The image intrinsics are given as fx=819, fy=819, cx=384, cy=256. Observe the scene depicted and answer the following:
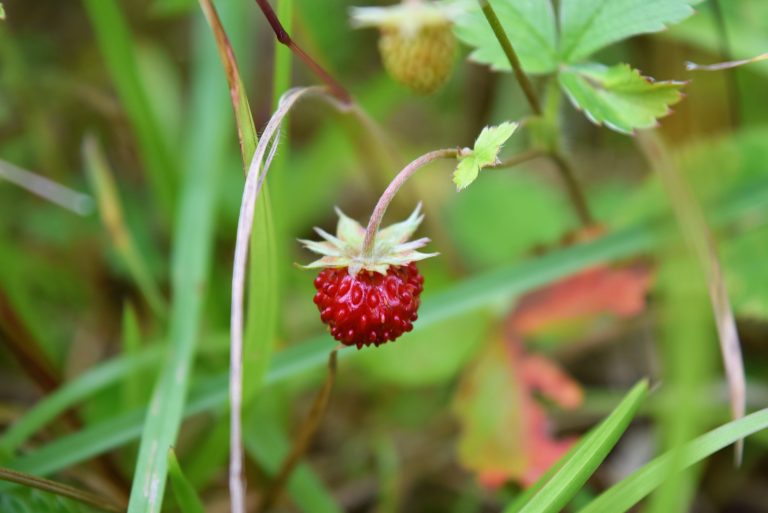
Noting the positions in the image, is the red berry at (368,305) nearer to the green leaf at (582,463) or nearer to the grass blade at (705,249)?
the green leaf at (582,463)

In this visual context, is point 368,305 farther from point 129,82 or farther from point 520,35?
point 129,82

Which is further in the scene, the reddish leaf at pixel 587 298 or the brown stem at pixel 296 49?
the reddish leaf at pixel 587 298

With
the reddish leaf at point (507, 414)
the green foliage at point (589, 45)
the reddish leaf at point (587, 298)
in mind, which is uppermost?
the green foliage at point (589, 45)

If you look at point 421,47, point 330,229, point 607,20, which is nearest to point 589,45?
point 607,20

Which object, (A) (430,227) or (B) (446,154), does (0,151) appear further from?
(B) (446,154)

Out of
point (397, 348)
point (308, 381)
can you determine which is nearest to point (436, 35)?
point (397, 348)

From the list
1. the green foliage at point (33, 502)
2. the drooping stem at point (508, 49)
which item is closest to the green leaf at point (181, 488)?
the green foliage at point (33, 502)
